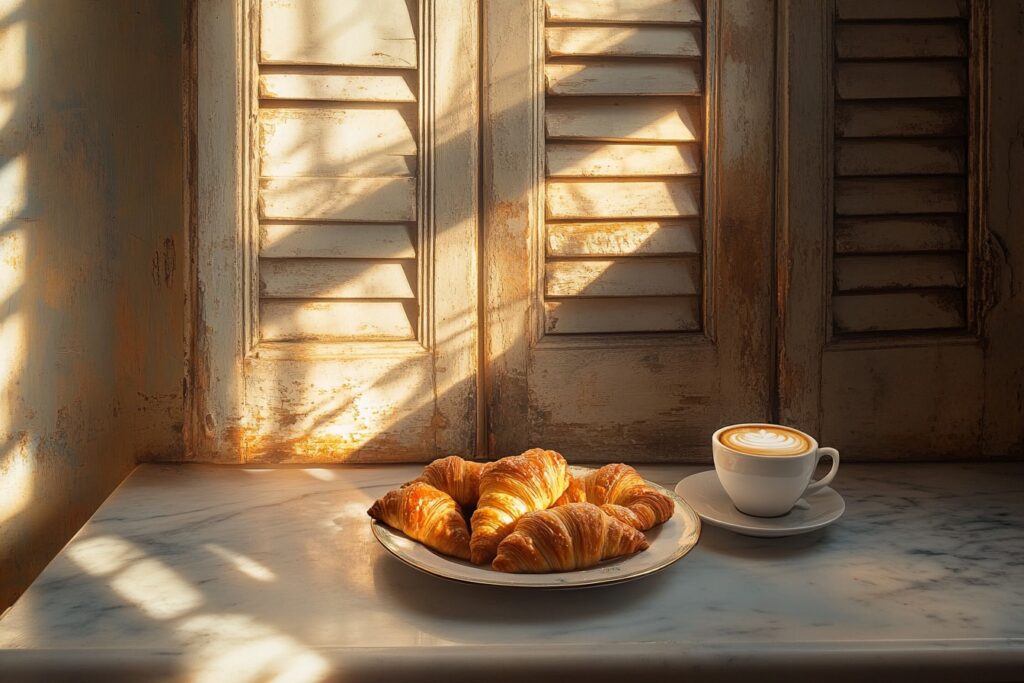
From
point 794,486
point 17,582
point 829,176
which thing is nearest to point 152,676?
point 17,582

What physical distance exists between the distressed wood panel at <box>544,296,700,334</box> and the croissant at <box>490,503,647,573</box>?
46 cm

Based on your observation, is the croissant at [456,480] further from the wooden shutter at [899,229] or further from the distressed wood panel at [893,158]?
the distressed wood panel at [893,158]

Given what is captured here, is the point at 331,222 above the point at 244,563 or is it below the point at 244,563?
above

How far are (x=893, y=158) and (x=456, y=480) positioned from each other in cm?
81

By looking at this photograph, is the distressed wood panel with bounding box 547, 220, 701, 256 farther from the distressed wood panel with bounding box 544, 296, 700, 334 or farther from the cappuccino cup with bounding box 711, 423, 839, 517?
the cappuccino cup with bounding box 711, 423, 839, 517

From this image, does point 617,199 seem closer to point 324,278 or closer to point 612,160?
point 612,160

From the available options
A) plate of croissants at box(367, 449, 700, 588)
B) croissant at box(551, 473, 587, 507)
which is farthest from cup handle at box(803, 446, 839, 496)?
croissant at box(551, 473, 587, 507)

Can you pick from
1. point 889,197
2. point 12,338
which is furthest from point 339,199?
point 889,197

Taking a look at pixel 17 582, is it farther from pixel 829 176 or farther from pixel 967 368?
pixel 967 368

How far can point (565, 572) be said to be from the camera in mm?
890

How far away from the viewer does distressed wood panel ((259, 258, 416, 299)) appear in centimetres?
129

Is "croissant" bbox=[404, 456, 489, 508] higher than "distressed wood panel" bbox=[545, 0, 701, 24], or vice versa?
"distressed wood panel" bbox=[545, 0, 701, 24]

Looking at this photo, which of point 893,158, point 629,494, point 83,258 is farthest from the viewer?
point 893,158

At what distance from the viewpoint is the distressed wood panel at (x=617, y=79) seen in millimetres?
1287
